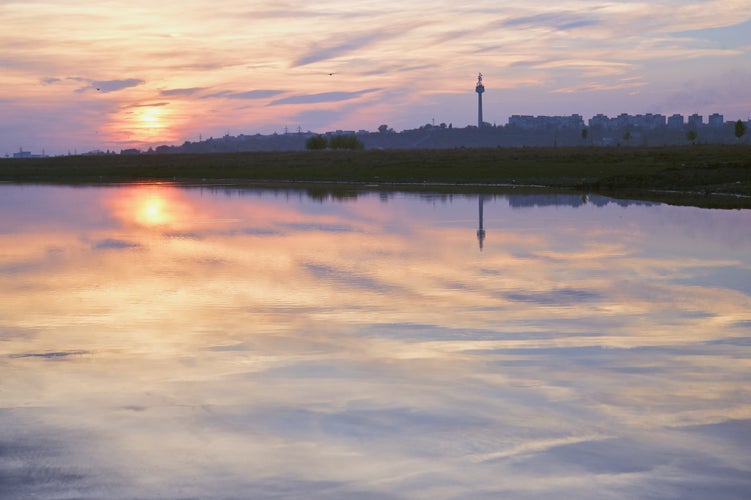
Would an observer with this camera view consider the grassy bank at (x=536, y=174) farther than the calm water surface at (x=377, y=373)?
Yes

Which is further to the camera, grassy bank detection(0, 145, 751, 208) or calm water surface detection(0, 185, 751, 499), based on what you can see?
grassy bank detection(0, 145, 751, 208)

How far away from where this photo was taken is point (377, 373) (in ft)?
40.4

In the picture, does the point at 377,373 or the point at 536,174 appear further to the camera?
the point at 536,174

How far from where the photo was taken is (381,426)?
10.1 meters

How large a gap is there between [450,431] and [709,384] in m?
3.56

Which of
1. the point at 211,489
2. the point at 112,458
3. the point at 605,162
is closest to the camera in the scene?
the point at 211,489

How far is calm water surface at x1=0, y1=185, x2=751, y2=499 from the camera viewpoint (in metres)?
8.68

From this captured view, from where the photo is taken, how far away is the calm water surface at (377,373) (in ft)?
28.5

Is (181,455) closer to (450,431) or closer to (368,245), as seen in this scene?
(450,431)

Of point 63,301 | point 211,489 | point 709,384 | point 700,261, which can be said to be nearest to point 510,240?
point 700,261

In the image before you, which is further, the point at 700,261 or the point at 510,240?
the point at 510,240

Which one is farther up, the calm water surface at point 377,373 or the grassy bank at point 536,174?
the grassy bank at point 536,174

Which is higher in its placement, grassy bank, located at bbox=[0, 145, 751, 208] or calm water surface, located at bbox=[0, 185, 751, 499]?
grassy bank, located at bbox=[0, 145, 751, 208]

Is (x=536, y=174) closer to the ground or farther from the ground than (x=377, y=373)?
farther from the ground
